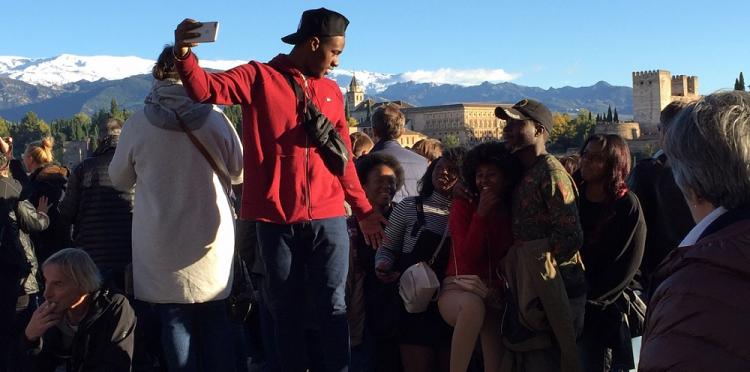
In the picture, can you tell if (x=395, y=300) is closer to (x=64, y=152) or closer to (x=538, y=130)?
(x=538, y=130)

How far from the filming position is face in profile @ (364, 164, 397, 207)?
520 cm

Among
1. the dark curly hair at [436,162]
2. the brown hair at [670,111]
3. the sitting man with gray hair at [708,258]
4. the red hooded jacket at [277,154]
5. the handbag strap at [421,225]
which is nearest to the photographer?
the sitting man with gray hair at [708,258]

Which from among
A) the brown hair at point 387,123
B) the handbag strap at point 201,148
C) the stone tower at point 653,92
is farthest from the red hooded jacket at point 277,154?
the stone tower at point 653,92

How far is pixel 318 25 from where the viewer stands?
12.4 feet

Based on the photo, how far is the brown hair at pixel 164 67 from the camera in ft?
12.8

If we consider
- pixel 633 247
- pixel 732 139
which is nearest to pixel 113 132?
pixel 633 247

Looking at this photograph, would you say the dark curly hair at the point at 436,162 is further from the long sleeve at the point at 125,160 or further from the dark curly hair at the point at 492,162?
the long sleeve at the point at 125,160

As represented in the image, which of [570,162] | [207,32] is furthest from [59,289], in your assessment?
[570,162]

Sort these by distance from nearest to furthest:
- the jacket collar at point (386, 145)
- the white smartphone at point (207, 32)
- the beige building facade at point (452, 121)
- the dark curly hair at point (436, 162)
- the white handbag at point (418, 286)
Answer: the white smartphone at point (207, 32) < the white handbag at point (418, 286) < the dark curly hair at point (436, 162) < the jacket collar at point (386, 145) < the beige building facade at point (452, 121)

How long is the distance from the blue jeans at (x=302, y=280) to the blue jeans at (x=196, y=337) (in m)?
0.37

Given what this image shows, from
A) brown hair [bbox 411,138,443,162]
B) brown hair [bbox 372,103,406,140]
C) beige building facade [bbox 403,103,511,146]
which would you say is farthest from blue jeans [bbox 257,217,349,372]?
beige building facade [bbox 403,103,511,146]

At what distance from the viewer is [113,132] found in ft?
17.6

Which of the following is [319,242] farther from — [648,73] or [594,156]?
[648,73]

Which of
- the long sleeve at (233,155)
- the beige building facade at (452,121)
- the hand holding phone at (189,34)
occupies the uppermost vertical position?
the hand holding phone at (189,34)
